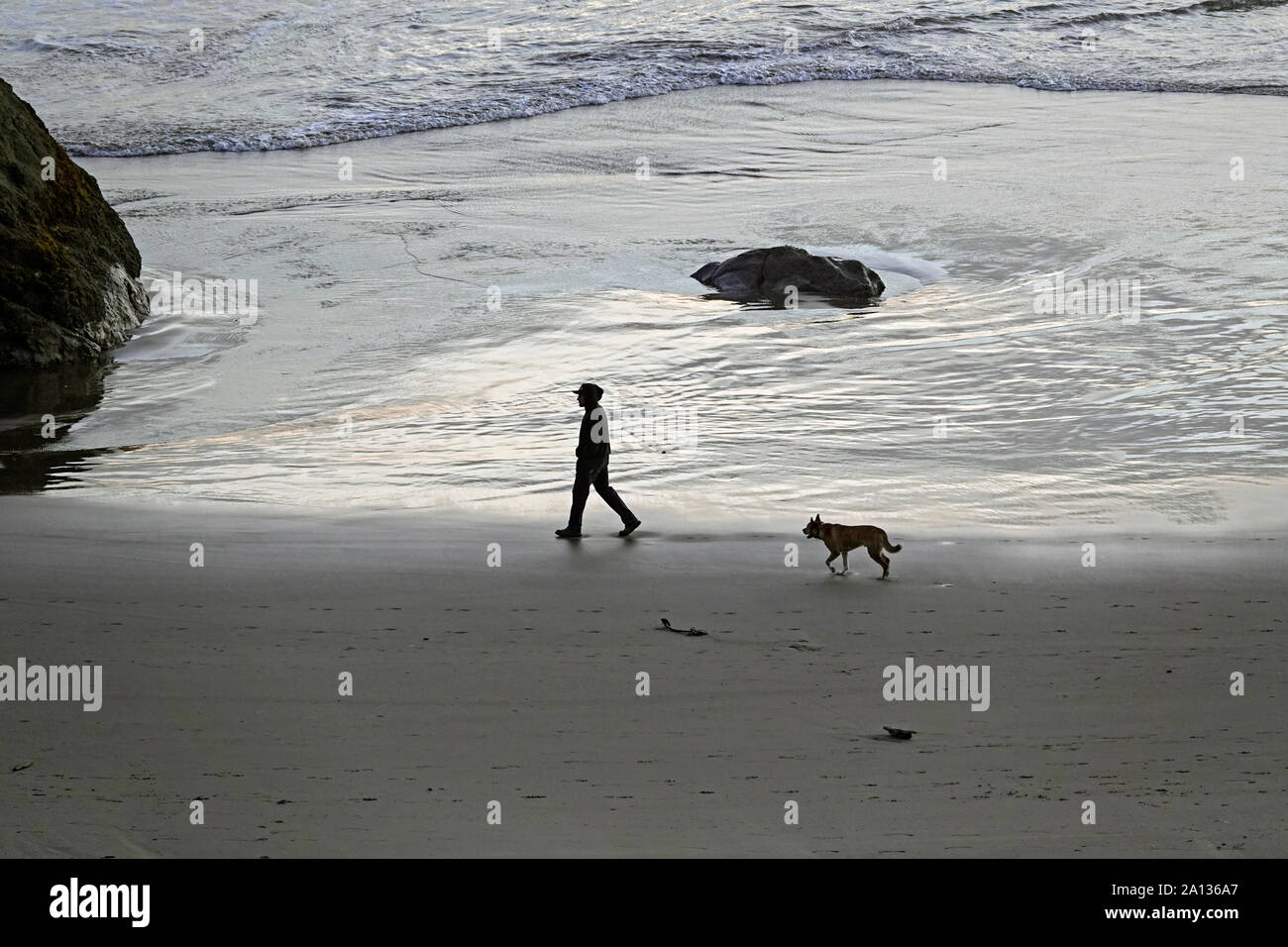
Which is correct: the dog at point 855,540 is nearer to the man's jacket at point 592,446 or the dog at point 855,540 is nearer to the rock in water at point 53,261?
the man's jacket at point 592,446

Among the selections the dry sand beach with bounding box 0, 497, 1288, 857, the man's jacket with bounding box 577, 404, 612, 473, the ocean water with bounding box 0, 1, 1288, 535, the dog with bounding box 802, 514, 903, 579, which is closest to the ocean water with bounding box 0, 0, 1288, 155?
the ocean water with bounding box 0, 1, 1288, 535

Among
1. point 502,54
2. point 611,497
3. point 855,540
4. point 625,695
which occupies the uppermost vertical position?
point 502,54

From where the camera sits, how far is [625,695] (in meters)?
5.41

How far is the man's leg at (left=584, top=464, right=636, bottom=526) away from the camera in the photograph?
756cm

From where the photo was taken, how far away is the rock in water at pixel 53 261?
38.4 ft

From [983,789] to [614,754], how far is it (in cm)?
132

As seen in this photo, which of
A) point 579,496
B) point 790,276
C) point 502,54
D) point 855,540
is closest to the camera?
point 855,540

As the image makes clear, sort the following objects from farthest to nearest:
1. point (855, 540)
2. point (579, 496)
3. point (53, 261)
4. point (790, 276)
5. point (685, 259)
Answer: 1. point (685, 259)
2. point (790, 276)
3. point (53, 261)
4. point (579, 496)
5. point (855, 540)

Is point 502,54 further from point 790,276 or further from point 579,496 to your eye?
point 579,496

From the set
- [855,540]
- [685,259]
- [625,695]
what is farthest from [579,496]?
[685,259]

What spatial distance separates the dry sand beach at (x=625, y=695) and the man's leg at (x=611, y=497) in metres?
0.22

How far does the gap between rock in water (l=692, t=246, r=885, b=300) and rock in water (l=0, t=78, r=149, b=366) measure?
5.77m

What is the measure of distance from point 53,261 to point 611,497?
714 cm
